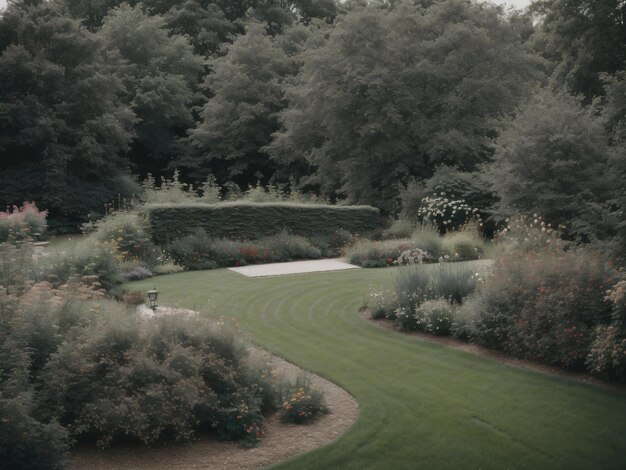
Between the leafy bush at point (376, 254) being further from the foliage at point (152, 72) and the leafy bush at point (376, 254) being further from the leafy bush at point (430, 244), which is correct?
the foliage at point (152, 72)

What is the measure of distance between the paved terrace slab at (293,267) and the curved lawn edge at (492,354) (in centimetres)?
501

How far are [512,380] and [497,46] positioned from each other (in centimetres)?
1899

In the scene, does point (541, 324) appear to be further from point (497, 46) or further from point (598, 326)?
point (497, 46)

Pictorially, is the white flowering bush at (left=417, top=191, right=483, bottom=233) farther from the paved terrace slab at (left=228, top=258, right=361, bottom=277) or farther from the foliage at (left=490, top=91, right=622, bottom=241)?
the foliage at (left=490, top=91, right=622, bottom=241)

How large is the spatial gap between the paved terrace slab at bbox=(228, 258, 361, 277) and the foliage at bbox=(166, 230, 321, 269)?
57cm

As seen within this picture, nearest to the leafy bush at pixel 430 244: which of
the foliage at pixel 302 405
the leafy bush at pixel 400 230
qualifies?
the leafy bush at pixel 400 230

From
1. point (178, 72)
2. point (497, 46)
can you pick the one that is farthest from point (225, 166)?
point (497, 46)

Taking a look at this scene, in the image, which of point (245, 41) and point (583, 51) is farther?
point (245, 41)

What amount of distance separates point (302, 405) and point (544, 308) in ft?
10.9

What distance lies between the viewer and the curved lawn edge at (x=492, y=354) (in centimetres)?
687


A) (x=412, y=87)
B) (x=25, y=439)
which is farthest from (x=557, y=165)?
(x=412, y=87)

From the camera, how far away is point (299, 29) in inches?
1297

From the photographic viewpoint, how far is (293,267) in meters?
15.6

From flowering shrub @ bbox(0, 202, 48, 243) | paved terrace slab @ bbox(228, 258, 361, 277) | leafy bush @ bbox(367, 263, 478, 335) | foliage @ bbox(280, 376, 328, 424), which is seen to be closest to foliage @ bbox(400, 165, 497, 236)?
paved terrace slab @ bbox(228, 258, 361, 277)
